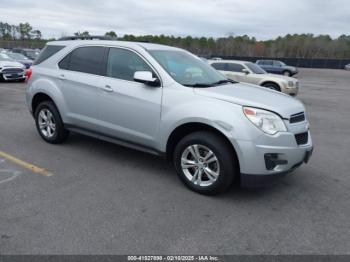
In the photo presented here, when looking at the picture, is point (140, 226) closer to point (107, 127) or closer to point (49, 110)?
point (107, 127)

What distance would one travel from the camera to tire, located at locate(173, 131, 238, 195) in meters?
3.82

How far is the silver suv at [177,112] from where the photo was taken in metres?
3.71

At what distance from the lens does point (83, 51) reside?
5324 millimetres

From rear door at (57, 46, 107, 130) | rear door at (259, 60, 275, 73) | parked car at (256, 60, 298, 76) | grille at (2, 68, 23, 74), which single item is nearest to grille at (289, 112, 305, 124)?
rear door at (57, 46, 107, 130)

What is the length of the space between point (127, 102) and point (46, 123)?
219 centimetres

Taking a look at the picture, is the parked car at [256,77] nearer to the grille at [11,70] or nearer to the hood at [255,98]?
the hood at [255,98]

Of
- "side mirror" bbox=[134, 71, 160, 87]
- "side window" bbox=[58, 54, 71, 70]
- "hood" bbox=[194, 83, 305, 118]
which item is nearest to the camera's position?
"hood" bbox=[194, 83, 305, 118]

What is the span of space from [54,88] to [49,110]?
447mm

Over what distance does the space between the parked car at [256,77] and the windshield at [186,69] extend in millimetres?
8945

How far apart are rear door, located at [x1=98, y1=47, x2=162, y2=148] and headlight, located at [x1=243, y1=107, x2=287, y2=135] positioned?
3.90 ft

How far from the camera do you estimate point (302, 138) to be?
4.01m

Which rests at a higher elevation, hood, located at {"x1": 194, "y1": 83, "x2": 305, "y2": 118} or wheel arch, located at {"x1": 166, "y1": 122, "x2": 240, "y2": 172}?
hood, located at {"x1": 194, "y1": 83, "x2": 305, "y2": 118}

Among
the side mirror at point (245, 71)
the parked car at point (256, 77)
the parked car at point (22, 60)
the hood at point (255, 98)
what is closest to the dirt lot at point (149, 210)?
the hood at point (255, 98)

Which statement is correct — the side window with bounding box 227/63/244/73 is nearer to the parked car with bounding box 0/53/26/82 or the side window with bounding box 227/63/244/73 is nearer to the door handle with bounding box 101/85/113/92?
the parked car with bounding box 0/53/26/82
